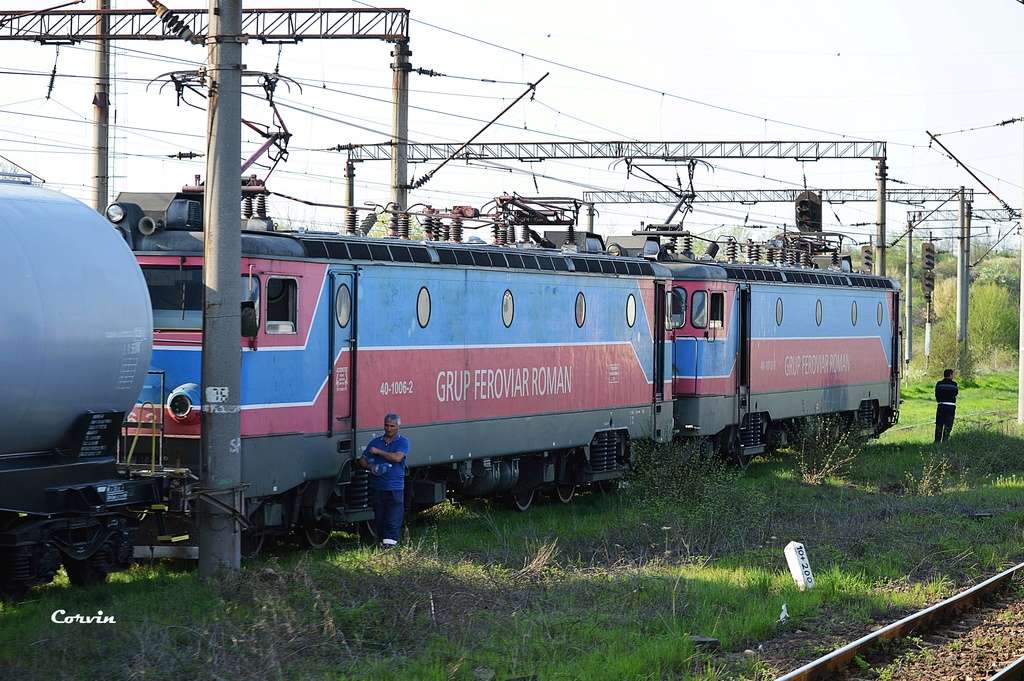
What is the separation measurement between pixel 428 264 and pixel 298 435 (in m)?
3.07

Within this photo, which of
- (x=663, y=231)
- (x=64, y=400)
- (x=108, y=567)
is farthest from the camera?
(x=663, y=231)

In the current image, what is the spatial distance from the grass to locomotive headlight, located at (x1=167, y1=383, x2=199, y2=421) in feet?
5.04

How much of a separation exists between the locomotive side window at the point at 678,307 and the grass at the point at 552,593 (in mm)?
4010

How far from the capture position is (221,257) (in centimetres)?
1198

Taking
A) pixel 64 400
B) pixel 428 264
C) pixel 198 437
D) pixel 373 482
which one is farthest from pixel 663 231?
pixel 64 400

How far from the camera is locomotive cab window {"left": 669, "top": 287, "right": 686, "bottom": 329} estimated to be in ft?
75.7

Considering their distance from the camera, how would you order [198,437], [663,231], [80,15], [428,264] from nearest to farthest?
[198,437]
[428,264]
[80,15]
[663,231]

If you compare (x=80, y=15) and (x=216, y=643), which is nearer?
(x=216, y=643)

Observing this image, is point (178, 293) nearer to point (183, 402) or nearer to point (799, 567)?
point (183, 402)

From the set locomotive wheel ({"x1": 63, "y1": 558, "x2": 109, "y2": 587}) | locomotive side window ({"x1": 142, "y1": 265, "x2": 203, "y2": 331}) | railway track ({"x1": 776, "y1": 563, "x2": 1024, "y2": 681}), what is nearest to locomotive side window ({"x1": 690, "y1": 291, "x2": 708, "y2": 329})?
railway track ({"x1": 776, "y1": 563, "x2": 1024, "y2": 681})

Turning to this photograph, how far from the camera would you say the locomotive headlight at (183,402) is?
1320cm

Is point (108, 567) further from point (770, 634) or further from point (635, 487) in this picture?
point (635, 487)

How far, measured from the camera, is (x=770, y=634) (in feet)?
37.4

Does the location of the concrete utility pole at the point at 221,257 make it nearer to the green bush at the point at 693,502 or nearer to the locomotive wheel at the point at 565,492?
the green bush at the point at 693,502
